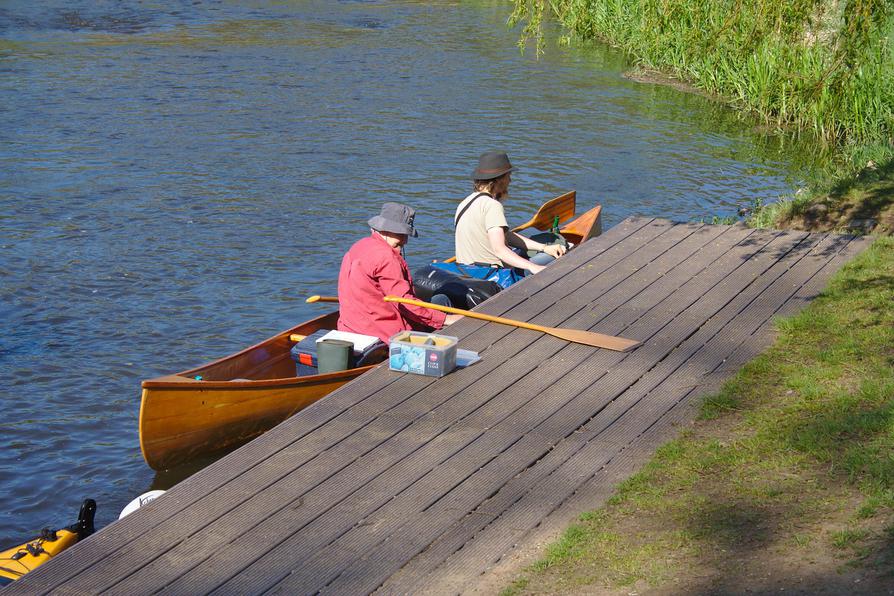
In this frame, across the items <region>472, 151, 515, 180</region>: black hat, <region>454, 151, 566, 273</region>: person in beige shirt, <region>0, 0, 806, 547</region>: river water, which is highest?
<region>472, 151, 515, 180</region>: black hat

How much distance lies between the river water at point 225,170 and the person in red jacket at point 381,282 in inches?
68.3

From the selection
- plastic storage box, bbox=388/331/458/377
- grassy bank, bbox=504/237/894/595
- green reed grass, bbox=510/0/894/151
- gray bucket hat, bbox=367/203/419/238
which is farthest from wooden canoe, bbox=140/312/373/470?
green reed grass, bbox=510/0/894/151

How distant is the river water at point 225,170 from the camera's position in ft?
30.6

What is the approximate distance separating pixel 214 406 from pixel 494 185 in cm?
329

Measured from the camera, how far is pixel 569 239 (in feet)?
39.3

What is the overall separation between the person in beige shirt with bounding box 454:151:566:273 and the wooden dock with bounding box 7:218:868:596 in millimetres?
523

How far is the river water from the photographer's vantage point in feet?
30.6

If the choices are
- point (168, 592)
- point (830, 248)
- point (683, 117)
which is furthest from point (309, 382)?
point (683, 117)

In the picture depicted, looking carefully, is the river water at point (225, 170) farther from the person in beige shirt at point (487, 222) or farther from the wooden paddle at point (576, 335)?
the person in beige shirt at point (487, 222)

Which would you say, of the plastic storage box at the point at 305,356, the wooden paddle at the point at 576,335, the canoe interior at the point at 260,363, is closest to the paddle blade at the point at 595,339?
the wooden paddle at the point at 576,335

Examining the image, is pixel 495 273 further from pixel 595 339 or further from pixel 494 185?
pixel 595 339

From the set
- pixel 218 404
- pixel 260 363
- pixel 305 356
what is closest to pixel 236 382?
pixel 218 404

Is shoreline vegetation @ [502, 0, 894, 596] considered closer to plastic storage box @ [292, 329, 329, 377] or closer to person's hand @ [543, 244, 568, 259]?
person's hand @ [543, 244, 568, 259]

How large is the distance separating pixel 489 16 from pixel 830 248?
22.6 m
